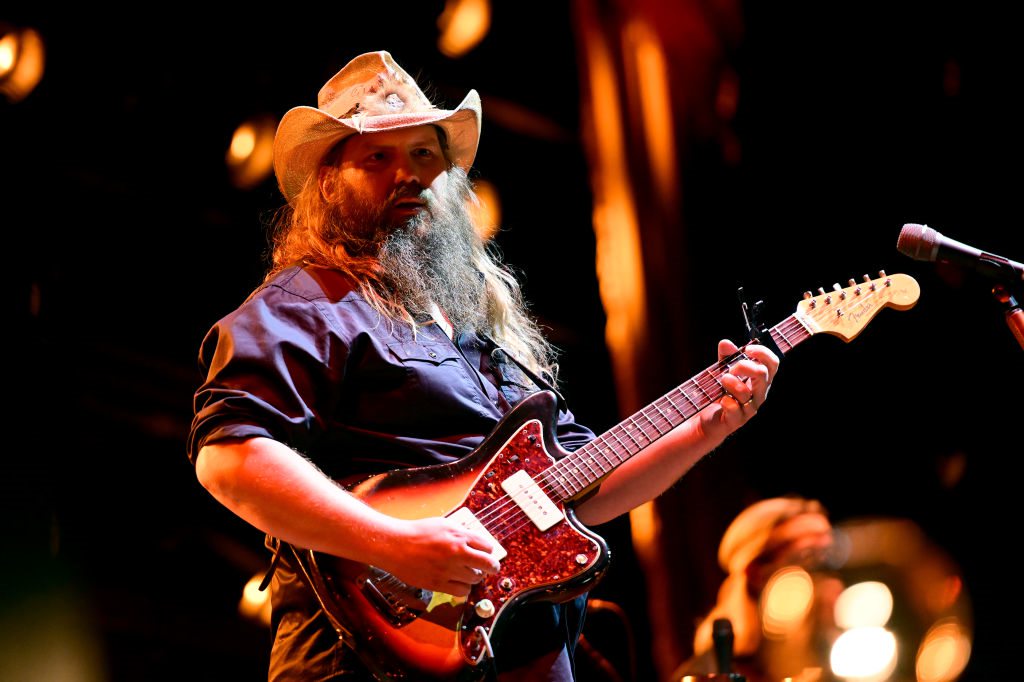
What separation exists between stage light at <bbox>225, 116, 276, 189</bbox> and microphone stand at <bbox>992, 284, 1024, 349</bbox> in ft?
8.42

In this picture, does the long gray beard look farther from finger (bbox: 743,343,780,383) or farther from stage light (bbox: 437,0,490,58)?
stage light (bbox: 437,0,490,58)

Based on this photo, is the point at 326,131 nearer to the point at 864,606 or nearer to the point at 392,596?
the point at 392,596

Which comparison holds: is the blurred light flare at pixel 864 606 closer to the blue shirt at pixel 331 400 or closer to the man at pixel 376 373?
the man at pixel 376 373

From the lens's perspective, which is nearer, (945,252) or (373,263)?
(945,252)

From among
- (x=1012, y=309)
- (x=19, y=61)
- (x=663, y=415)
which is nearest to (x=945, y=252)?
(x=1012, y=309)

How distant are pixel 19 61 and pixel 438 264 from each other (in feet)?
5.98

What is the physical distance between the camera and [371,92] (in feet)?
7.93

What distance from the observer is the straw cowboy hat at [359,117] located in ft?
7.62

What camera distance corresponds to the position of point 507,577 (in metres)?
1.84

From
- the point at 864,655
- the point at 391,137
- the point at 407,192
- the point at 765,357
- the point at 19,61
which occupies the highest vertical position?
the point at 19,61

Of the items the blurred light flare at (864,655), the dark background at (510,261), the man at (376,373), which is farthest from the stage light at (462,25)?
the blurred light flare at (864,655)

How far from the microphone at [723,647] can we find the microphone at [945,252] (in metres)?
1.23

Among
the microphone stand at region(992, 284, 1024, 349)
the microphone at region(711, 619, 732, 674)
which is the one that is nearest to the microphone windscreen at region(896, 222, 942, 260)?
the microphone stand at region(992, 284, 1024, 349)

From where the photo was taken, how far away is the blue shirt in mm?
1799
